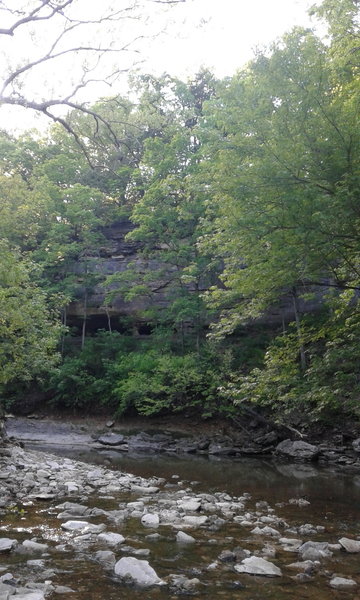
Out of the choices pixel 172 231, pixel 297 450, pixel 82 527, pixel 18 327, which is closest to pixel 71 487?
pixel 82 527

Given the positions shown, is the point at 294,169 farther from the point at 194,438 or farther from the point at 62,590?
the point at 194,438

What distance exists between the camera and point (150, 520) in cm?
621

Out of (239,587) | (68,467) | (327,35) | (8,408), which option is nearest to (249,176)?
(327,35)

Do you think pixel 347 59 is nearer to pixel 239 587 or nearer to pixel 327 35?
pixel 327 35

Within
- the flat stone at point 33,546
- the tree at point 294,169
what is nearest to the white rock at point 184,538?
the flat stone at point 33,546

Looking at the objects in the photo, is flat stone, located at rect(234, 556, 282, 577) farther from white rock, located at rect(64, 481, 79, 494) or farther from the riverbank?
the riverbank

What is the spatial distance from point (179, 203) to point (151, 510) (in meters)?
20.1

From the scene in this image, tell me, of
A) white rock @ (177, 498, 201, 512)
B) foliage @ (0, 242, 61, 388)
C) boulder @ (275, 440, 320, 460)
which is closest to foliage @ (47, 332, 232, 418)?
foliage @ (0, 242, 61, 388)

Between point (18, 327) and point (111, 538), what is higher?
point (18, 327)

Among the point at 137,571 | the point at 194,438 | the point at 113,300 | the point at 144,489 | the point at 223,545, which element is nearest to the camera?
the point at 137,571

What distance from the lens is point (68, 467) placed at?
37.0ft

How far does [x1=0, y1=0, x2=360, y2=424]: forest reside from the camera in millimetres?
7812

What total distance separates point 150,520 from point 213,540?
101 centimetres

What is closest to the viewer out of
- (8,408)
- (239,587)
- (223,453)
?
(239,587)
